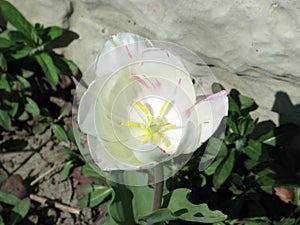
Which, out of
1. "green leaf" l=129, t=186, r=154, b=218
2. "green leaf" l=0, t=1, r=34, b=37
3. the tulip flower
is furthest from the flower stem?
"green leaf" l=0, t=1, r=34, b=37

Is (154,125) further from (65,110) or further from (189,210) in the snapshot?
(65,110)

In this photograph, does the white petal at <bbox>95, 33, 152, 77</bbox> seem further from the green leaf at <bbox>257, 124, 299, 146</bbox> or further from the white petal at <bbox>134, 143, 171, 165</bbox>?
the green leaf at <bbox>257, 124, 299, 146</bbox>

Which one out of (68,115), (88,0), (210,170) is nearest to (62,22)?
(88,0)

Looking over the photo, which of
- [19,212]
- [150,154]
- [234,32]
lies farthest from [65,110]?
[150,154]

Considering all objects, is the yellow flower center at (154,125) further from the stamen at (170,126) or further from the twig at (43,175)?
the twig at (43,175)

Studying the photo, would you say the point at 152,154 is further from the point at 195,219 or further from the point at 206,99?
the point at 195,219

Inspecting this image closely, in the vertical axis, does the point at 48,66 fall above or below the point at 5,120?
above

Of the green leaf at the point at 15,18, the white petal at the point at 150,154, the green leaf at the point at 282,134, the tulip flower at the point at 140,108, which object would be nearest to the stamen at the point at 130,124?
the tulip flower at the point at 140,108
